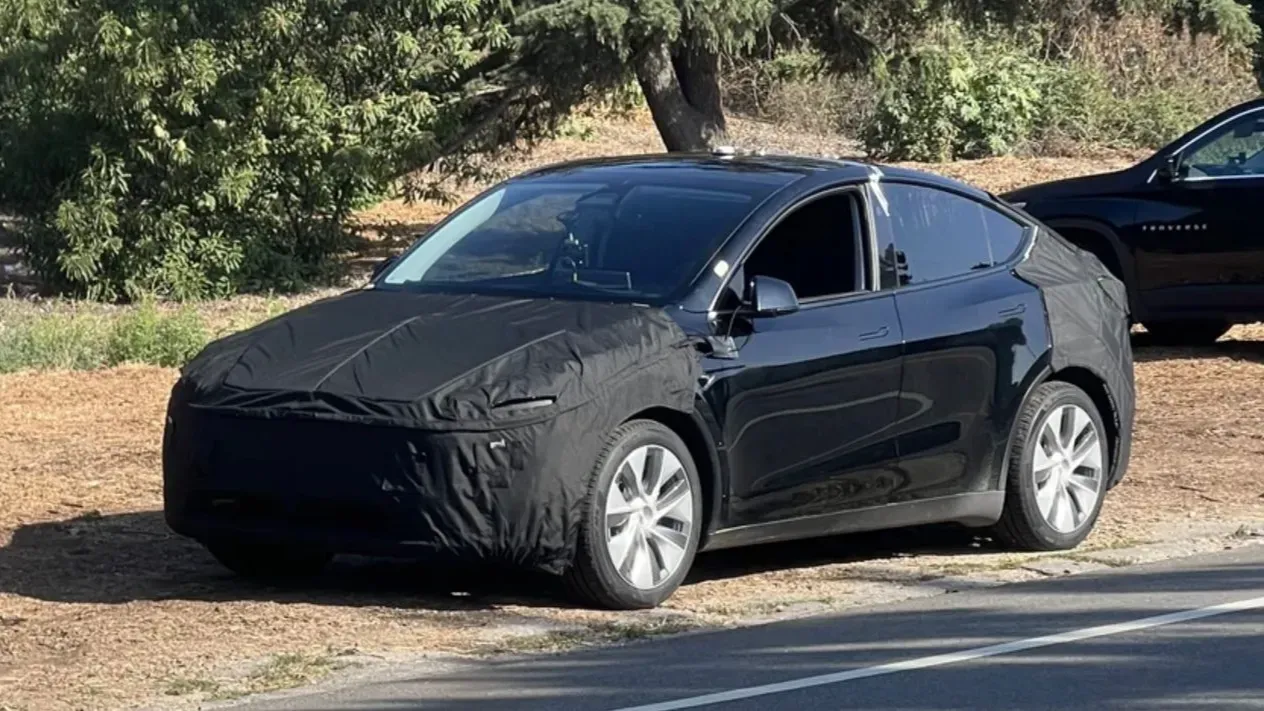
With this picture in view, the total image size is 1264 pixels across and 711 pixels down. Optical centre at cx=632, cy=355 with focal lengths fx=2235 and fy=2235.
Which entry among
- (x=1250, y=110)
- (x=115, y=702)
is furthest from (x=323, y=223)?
(x=115, y=702)

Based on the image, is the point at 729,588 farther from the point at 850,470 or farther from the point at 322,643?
the point at 322,643

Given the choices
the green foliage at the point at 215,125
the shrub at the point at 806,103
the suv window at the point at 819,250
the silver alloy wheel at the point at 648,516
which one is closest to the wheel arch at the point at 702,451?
the silver alloy wheel at the point at 648,516

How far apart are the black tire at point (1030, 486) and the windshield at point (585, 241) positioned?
1512 millimetres

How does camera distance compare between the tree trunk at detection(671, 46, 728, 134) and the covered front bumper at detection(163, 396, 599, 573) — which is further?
Answer: the tree trunk at detection(671, 46, 728, 134)

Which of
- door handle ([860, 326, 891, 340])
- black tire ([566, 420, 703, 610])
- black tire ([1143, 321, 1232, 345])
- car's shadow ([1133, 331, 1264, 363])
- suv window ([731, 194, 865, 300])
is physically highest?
suv window ([731, 194, 865, 300])

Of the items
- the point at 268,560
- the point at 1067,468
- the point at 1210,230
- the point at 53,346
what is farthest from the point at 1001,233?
the point at 53,346

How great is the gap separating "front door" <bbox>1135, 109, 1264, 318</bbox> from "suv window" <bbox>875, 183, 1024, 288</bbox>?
5709 millimetres

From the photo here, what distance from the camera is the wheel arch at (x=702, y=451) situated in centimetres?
823

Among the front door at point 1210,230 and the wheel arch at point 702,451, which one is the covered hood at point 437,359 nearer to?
the wheel arch at point 702,451

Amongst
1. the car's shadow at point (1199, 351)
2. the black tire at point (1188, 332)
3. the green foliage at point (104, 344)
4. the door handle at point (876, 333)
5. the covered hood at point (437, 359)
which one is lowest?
the car's shadow at point (1199, 351)

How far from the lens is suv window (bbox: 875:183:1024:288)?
30.2ft

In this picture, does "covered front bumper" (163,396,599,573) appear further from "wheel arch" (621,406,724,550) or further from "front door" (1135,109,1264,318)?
"front door" (1135,109,1264,318)

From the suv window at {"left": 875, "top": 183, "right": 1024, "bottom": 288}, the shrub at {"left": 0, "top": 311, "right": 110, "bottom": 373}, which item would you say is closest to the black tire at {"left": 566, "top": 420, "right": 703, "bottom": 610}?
the suv window at {"left": 875, "top": 183, "right": 1024, "bottom": 288}

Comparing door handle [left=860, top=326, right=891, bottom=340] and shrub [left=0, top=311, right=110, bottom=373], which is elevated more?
door handle [left=860, top=326, right=891, bottom=340]
